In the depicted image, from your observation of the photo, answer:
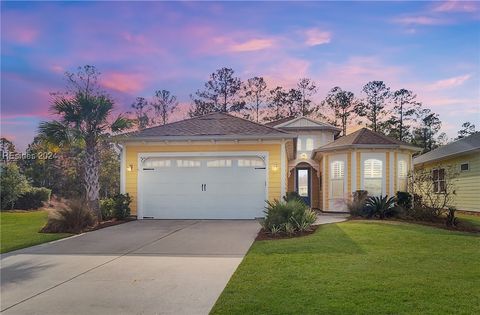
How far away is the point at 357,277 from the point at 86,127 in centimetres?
998

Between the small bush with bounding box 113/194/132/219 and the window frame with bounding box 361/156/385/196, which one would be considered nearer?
the small bush with bounding box 113/194/132/219

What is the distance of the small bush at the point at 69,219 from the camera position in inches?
436

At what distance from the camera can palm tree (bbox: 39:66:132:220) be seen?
39.7 ft

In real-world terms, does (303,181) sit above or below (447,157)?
below

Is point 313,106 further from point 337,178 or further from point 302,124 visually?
→ point 337,178

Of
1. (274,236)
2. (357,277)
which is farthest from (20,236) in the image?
(357,277)

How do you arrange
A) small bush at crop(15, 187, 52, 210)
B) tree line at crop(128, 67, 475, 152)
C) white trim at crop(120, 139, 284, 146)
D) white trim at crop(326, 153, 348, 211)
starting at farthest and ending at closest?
tree line at crop(128, 67, 475, 152)
small bush at crop(15, 187, 52, 210)
white trim at crop(326, 153, 348, 211)
white trim at crop(120, 139, 284, 146)

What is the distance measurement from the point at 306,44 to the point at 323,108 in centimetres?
2616

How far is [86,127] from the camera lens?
1257 centimetres

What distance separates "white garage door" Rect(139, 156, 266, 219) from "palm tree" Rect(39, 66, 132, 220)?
2.36 m

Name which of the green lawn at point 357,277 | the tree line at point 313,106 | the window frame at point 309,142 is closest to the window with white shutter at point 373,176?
the window frame at point 309,142

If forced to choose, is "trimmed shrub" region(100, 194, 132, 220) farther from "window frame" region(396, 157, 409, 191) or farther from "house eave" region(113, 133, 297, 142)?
"window frame" region(396, 157, 409, 191)

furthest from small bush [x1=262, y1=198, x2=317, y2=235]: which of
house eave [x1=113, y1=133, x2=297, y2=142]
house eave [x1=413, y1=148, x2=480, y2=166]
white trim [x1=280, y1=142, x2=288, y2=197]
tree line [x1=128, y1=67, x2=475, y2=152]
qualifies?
tree line [x1=128, y1=67, x2=475, y2=152]

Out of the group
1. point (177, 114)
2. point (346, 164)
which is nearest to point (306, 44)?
point (346, 164)
